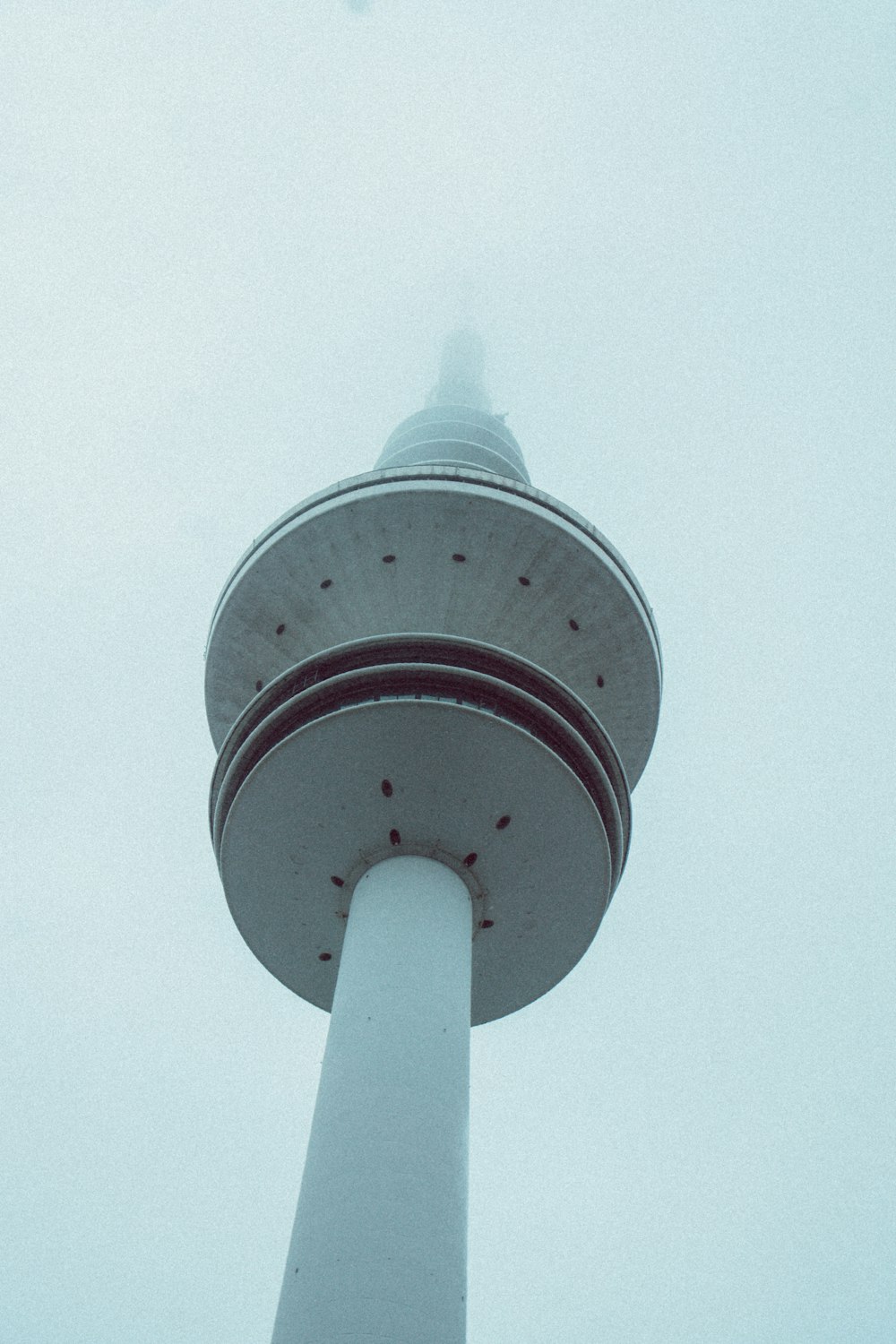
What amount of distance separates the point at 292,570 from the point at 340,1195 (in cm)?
1211

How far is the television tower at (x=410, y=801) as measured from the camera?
1387 centimetres

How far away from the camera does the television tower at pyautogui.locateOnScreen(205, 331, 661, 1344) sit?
13.9 metres

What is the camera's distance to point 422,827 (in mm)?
18156

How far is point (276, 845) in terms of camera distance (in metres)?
18.9

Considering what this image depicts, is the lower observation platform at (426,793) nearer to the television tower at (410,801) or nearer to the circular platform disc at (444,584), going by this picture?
the television tower at (410,801)

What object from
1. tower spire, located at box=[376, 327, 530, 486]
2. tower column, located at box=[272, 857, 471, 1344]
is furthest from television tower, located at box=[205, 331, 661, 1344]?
tower spire, located at box=[376, 327, 530, 486]

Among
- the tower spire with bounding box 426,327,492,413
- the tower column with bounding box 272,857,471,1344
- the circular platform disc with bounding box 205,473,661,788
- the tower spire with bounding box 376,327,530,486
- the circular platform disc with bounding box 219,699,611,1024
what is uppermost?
the tower spire with bounding box 426,327,492,413

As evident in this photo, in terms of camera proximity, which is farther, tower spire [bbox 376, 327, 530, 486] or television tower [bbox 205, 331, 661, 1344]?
tower spire [bbox 376, 327, 530, 486]

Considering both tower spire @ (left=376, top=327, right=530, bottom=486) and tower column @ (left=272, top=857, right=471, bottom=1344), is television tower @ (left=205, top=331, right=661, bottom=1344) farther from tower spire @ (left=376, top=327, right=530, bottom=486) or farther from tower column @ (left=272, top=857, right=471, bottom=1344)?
tower spire @ (left=376, top=327, right=530, bottom=486)

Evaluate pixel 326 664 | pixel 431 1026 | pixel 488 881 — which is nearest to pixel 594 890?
pixel 488 881

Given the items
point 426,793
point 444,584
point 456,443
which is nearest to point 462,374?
point 456,443

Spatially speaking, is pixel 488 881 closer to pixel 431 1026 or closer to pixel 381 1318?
pixel 431 1026

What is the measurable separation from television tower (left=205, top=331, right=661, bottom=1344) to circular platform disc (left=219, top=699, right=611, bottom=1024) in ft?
0.14

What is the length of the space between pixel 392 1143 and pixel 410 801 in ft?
18.7
